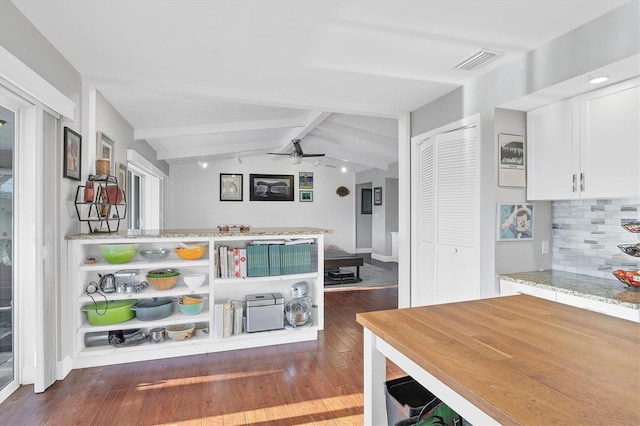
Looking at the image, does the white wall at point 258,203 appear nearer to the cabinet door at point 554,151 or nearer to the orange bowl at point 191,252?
the orange bowl at point 191,252

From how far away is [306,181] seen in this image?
9289 millimetres

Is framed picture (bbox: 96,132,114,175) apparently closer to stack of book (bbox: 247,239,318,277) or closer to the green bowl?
the green bowl

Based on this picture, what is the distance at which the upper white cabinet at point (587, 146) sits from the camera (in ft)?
6.79

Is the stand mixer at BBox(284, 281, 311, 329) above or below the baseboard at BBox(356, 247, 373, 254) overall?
above

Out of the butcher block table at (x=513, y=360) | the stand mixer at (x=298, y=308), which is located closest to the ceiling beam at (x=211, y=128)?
the stand mixer at (x=298, y=308)

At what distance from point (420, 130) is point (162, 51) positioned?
8.02 feet

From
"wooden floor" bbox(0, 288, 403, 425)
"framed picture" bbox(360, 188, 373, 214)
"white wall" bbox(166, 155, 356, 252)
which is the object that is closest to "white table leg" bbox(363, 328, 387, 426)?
"wooden floor" bbox(0, 288, 403, 425)

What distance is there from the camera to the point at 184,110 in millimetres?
4066

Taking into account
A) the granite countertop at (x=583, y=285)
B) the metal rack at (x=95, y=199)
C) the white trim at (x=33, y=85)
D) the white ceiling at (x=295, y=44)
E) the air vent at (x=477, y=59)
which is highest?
the white ceiling at (x=295, y=44)

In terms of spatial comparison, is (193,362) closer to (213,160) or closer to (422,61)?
(422,61)

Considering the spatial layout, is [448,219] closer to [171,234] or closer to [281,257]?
[281,257]

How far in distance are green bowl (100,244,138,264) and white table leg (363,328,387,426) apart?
239 centimetres

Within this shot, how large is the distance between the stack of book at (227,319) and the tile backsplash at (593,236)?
270cm

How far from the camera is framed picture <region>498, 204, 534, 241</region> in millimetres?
2682
